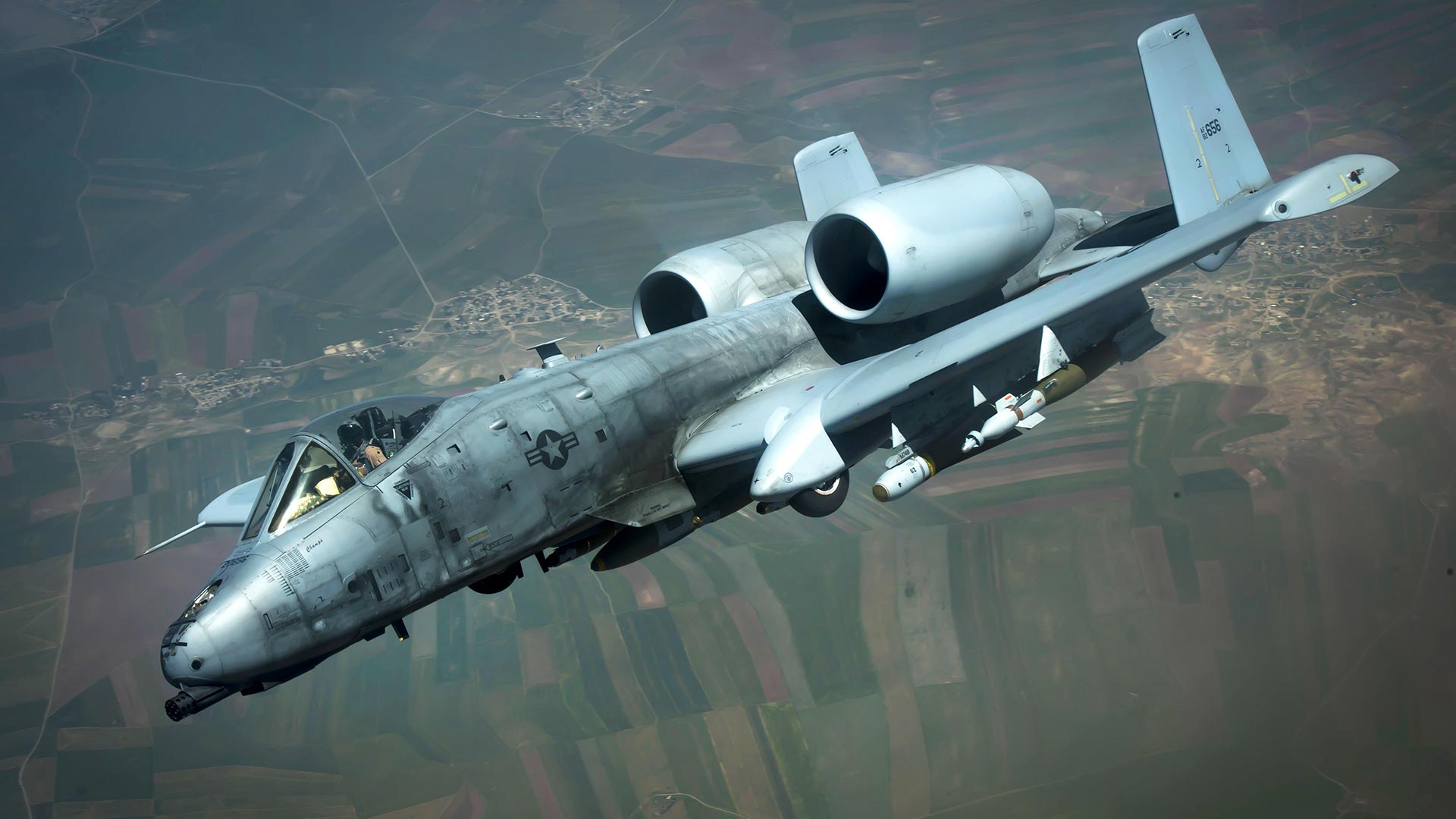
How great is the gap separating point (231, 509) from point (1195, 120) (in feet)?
49.5

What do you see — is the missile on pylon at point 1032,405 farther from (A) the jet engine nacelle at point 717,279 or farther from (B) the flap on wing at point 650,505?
(A) the jet engine nacelle at point 717,279

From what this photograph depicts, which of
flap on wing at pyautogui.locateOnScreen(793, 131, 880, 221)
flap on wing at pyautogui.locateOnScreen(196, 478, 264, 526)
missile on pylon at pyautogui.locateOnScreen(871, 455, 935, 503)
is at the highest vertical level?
flap on wing at pyautogui.locateOnScreen(793, 131, 880, 221)

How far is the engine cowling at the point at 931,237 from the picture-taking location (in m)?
10.8

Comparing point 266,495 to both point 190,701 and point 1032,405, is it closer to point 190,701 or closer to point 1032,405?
point 190,701

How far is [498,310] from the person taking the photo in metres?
38.5

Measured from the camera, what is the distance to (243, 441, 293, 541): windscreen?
7.89 metres

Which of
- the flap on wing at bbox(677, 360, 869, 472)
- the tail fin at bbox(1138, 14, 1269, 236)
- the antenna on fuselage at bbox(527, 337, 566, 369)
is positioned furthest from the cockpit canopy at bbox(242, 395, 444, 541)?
the tail fin at bbox(1138, 14, 1269, 236)

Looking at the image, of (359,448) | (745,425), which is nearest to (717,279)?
(745,425)

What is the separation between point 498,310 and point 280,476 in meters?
31.5

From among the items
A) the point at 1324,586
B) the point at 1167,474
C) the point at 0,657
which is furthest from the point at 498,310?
the point at 1324,586

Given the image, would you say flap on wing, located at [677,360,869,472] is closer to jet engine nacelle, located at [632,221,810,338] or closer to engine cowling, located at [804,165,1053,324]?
engine cowling, located at [804,165,1053,324]

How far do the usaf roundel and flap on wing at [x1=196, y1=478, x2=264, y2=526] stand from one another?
3513mm

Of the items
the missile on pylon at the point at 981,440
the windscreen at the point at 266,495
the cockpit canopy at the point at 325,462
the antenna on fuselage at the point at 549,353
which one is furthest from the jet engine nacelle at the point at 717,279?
the windscreen at the point at 266,495

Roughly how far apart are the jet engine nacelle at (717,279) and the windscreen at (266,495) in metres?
6.00
